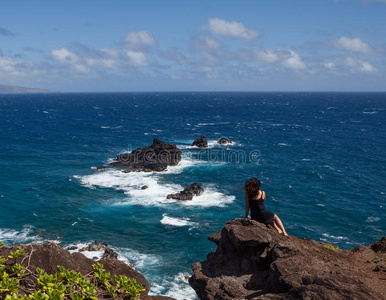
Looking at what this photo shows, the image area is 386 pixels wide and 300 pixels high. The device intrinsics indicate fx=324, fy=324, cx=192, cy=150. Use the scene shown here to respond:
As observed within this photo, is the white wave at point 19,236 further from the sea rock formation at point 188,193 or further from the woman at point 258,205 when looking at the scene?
the woman at point 258,205

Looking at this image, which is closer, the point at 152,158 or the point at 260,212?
the point at 260,212

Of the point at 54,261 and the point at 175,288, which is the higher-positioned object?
the point at 54,261

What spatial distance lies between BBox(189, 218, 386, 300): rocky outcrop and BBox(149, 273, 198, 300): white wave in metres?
14.0

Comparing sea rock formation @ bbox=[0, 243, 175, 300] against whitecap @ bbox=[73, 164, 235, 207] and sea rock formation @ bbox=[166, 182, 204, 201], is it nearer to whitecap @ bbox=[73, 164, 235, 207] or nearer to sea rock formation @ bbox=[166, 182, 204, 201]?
whitecap @ bbox=[73, 164, 235, 207]

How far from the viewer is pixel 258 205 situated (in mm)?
13586

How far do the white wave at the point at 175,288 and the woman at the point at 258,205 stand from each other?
15.5 m

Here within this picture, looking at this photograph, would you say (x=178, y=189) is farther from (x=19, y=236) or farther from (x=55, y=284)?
(x=55, y=284)

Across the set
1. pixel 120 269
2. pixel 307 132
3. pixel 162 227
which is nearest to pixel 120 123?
pixel 307 132

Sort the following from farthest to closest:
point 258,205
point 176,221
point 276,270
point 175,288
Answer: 1. point 176,221
2. point 175,288
3. point 258,205
4. point 276,270

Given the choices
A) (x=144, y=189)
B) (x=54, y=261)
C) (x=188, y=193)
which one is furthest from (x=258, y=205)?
(x=144, y=189)

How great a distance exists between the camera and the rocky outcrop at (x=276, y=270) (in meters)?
9.36

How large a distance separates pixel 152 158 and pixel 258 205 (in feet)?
189

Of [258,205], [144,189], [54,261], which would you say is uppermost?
[258,205]

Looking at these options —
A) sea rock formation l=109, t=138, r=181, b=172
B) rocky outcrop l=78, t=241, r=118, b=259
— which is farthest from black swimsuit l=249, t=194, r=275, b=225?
sea rock formation l=109, t=138, r=181, b=172
